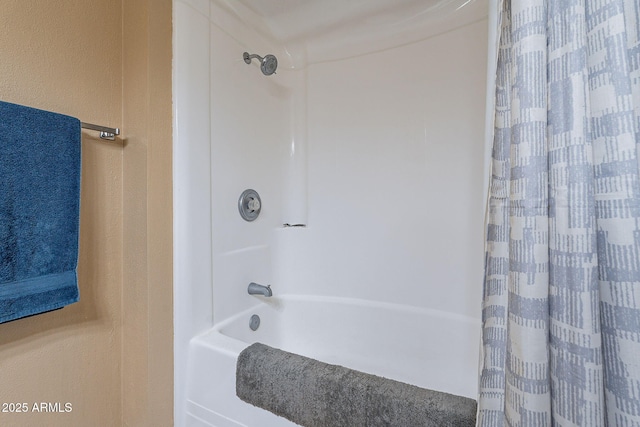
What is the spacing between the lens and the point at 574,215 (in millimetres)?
430

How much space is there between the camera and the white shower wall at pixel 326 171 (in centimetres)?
119

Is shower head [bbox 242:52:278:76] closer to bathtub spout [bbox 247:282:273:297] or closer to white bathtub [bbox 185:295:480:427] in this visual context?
bathtub spout [bbox 247:282:273:297]

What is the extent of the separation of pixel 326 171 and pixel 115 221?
110cm

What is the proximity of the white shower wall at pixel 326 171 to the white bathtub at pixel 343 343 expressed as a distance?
2.6 inches

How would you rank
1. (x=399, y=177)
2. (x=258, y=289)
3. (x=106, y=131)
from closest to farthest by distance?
(x=106, y=131) → (x=258, y=289) → (x=399, y=177)

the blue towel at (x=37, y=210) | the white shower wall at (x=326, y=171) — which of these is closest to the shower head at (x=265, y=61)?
the white shower wall at (x=326, y=171)

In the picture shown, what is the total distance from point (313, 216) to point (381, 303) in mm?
644

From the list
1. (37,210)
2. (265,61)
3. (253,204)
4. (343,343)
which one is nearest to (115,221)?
(37,210)

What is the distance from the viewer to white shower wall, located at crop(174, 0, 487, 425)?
1191mm

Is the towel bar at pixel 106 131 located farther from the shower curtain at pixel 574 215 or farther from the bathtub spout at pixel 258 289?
the shower curtain at pixel 574 215

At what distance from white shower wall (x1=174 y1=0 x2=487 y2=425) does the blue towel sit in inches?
12.5

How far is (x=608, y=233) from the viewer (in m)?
0.41

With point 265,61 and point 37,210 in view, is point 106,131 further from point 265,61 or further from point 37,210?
point 265,61

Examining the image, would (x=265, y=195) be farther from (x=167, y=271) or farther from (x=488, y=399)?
(x=488, y=399)
